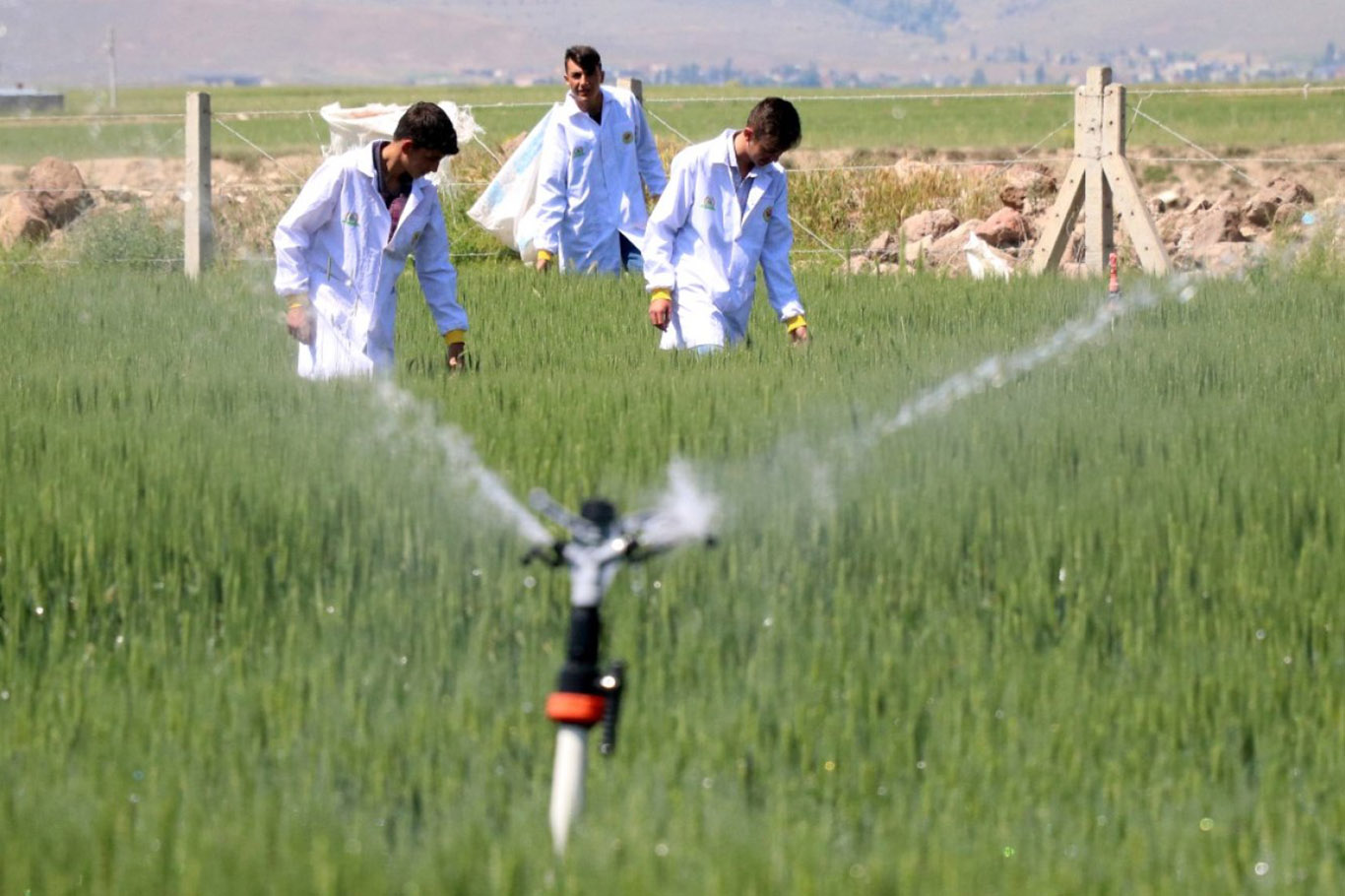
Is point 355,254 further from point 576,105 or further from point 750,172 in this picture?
point 576,105

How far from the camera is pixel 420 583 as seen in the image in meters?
4.56

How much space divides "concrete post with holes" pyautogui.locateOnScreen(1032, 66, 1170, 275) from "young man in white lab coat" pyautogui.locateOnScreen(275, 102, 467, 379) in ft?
21.6

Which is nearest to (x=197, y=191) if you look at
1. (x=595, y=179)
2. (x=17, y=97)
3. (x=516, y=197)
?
(x=516, y=197)

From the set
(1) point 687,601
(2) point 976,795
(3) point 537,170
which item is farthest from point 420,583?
(3) point 537,170

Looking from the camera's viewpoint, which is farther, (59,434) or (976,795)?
(59,434)

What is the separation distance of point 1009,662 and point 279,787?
5.12 ft

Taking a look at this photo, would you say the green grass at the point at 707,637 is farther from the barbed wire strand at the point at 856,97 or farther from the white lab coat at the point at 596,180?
the white lab coat at the point at 596,180

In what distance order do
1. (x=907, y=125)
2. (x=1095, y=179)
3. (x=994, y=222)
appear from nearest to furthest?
(x=1095, y=179), (x=994, y=222), (x=907, y=125)

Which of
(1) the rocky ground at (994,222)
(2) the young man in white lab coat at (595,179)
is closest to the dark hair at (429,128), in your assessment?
(2) the young man in white lab coat at (595,179)

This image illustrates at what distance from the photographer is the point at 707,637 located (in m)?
4.15

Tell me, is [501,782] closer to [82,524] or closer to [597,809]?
[597,809]

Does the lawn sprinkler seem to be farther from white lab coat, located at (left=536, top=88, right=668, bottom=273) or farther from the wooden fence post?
the wooden fence post

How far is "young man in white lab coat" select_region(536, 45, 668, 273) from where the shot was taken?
12.0 metres

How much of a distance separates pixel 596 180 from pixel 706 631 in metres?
8.19
